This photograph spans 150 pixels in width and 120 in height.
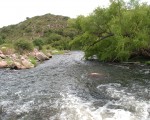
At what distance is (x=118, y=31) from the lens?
3534cm

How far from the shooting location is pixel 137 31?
120 feet

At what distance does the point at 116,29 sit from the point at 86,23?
7507 mm

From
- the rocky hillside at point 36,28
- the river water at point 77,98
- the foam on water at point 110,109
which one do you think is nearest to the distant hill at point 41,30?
the rocky hillside at point 36,28

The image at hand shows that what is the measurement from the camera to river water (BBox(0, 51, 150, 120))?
13.8 m

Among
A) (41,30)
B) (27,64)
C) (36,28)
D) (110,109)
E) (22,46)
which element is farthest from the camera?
(36,28)

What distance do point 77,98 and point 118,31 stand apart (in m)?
19.9

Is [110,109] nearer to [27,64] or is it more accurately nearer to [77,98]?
[77,98]

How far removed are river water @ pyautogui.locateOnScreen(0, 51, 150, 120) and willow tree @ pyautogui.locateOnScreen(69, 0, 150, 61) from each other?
1108cm

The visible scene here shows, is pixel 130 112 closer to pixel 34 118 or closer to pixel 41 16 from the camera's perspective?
pixel 34 118

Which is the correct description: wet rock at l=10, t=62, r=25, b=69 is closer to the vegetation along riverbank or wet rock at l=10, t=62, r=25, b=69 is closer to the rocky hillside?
the vegetation along riverbank

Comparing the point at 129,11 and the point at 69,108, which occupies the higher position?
the point at 129,11

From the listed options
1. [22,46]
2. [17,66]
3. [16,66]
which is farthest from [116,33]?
[22,46]

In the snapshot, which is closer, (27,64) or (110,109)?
(110,109)

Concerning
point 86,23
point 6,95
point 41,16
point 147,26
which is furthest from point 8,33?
point 6,95
